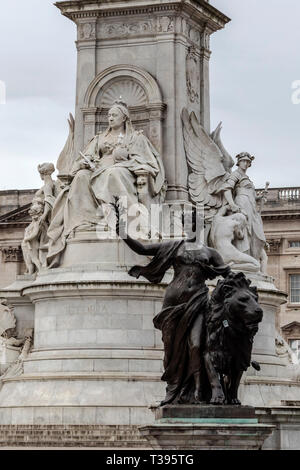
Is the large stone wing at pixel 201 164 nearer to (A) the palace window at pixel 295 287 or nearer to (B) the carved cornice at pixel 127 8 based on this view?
(B) the carved cornice at pixel 127 8

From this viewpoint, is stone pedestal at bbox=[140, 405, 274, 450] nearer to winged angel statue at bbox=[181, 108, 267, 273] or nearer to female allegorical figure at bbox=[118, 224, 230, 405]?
female allegorical figure at bbox=[118, 224, 230, 405]

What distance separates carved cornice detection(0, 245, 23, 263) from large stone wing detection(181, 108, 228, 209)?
31.0 metres

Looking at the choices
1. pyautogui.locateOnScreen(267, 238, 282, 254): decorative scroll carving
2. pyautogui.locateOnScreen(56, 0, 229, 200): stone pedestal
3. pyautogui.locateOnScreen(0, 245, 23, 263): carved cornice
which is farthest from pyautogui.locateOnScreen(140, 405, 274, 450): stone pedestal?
pyautogui.locateOnScreen(267, 238, 282, 254): decorative scroll carving

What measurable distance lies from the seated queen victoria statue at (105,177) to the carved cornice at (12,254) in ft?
103

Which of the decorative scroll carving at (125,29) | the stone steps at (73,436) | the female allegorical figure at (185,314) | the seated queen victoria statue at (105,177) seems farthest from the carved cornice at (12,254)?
the female allegorical figure at (185,314)

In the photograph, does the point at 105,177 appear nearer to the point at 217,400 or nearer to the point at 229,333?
the point at 229,333

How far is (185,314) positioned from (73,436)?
732cm

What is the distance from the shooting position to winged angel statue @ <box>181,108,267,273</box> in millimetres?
30641

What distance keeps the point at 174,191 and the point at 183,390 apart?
38.6 feet

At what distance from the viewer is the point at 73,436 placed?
1021 inches

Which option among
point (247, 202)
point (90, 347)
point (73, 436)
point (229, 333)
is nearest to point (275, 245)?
point (247, 202)

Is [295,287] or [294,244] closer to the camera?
[295,287]
